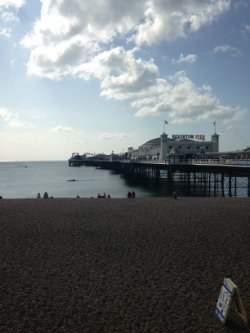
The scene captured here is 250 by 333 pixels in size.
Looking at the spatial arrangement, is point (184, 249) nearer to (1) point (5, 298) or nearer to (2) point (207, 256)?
(2) point (207, 256)

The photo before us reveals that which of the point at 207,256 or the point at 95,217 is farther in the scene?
the point at 95,217

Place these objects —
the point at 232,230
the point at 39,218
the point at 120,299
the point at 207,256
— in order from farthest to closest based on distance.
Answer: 1. the point at 39,218
2. the point at 232,230
3. the point at 207,256
4. the point at 120,299

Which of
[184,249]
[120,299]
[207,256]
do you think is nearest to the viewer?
[120,299]

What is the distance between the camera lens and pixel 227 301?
5.26m

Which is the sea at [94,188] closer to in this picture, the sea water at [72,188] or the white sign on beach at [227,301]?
the sea water at [72,188]

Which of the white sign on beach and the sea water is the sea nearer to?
the sea water

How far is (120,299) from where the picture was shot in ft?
20.5

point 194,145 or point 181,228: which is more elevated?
point 194,145

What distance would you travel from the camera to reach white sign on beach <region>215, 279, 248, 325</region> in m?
5.18

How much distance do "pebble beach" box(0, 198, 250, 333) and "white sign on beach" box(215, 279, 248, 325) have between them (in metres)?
0.18

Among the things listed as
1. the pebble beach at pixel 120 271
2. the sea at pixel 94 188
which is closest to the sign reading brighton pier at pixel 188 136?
the sea at pixel 94 188

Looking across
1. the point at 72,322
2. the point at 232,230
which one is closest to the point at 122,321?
the point at 72,322

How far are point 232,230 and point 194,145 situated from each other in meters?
40.3

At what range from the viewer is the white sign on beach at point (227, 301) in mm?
5185
